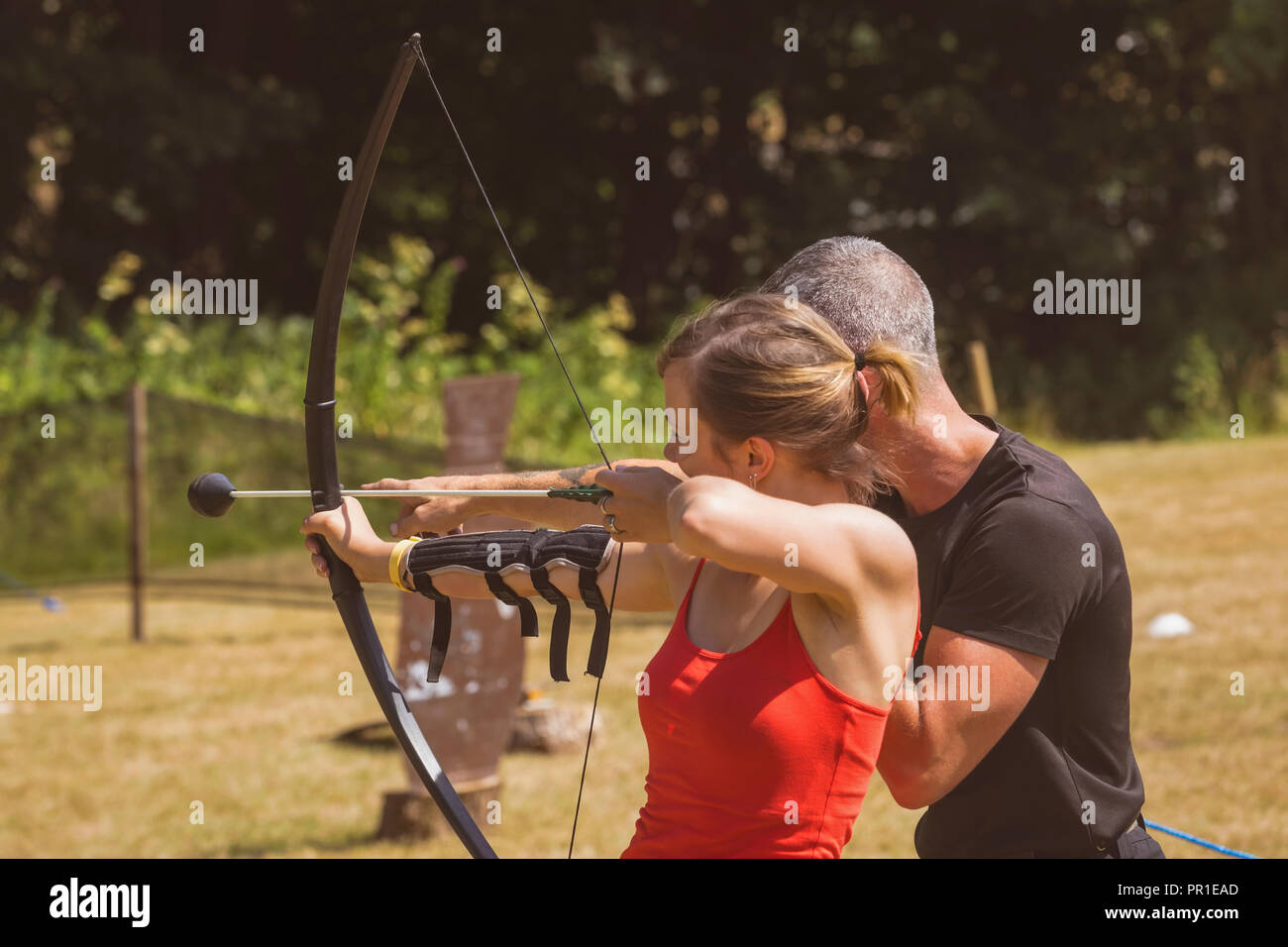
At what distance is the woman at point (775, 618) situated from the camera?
1997 mm

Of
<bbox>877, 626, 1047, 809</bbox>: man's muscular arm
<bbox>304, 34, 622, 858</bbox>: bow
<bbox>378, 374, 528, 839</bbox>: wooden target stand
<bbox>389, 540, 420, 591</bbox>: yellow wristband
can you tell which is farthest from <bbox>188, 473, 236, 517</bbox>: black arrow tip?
<bbox>378, 374, 528, 839</bbox>: wooden target stand

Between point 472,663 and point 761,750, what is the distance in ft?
11.5

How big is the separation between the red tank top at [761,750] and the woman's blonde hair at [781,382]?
0.77 feet

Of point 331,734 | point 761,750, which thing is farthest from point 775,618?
point 331,734

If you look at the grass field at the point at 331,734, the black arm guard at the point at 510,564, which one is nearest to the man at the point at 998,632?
the black arm guard at the point at 510,564

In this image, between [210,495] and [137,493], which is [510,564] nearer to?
[210,495]

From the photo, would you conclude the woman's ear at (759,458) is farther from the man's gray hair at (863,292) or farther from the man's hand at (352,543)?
the man's hand at (352,543)

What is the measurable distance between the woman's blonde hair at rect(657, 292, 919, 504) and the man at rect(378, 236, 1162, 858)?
34 cm

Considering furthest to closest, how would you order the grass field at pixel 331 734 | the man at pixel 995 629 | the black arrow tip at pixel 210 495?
the grass field at pixel 331 734 → the man at pixel 995 629 → the black arrow tip at pixel 210 495

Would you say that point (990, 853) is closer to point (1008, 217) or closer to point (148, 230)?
point (1008, 217)

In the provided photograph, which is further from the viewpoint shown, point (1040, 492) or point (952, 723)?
point (1040, 492)

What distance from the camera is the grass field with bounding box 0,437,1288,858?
5.79m

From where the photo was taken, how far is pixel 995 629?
2428 mm

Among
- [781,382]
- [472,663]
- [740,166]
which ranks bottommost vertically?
[472,663]
